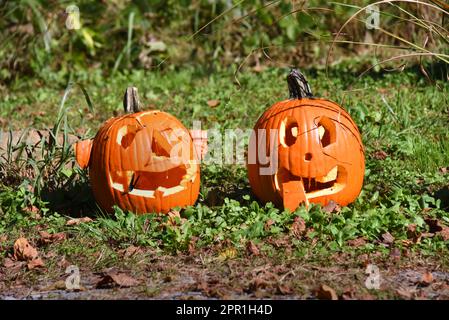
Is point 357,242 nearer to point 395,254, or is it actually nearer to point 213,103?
point 395,254

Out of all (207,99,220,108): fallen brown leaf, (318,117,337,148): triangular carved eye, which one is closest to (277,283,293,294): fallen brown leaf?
(318,117,337,148): triangular carved eye

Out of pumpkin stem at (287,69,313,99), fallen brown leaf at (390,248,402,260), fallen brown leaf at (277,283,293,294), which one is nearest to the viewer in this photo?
fallen brown leaf at (277,283,293,294)

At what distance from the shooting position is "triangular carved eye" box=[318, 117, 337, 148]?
4.23 m

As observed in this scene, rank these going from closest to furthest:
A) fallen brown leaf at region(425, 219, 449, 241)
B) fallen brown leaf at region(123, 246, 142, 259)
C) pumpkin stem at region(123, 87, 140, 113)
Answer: fallen brown leaf at region(123, 246, 142, 259), fallen brown leaf at region(425, 219, 449, 241), pumpkin stem at region(123, 87, 140, 113)

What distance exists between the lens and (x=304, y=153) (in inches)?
164

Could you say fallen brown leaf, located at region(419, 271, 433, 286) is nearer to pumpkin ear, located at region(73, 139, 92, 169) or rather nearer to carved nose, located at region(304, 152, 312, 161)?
carved nose, located at region(304, 152, 312, 161)

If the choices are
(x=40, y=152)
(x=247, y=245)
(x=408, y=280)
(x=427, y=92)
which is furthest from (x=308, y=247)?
(x=427, y=92)

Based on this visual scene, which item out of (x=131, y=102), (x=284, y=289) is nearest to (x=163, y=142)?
(x=131, y=102)

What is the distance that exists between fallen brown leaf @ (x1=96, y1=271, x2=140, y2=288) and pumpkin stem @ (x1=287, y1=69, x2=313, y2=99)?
57.7 inches

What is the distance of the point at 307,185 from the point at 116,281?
1314 millimetres

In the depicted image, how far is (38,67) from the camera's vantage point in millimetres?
8180

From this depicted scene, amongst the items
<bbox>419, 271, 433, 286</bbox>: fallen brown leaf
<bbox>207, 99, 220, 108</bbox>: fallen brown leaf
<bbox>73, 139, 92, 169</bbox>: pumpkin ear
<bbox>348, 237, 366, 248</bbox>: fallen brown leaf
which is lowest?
<bbox>419, 271, 433, 286</bbox>: fallen brown leaf
